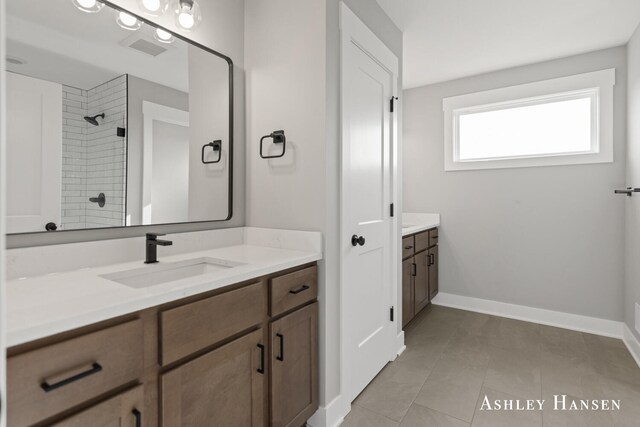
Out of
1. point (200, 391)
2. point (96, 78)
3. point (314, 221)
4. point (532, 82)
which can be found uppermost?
point (532, 82)

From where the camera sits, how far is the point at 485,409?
5.99ft

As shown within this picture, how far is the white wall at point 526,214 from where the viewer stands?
2.81 meters

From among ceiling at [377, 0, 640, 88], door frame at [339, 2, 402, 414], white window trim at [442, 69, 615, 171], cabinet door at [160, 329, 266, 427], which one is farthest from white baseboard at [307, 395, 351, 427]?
white window trim at [442, 69, 615, 171]

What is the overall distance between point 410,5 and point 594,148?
2044 millimetres

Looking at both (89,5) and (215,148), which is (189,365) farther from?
(89,5)

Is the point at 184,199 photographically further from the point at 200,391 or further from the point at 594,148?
the point at 594,148

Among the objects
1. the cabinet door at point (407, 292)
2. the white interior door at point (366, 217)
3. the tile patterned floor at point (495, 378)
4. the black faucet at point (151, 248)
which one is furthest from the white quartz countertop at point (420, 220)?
the black faucet at point (151, 248)

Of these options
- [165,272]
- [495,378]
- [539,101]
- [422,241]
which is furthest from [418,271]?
[165,272]

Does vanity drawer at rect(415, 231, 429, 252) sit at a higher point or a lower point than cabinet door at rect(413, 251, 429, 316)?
higher

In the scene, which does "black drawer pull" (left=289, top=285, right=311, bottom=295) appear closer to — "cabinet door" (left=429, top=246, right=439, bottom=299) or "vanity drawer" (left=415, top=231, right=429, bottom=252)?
"vanity drawer" (left=415, top=231, right=429, bottom=252)

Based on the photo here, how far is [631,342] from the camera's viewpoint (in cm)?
251

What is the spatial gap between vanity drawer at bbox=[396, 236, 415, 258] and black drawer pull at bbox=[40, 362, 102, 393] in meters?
2.24

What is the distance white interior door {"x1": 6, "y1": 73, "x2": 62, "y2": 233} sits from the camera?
114 cm

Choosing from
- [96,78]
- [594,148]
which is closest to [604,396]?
[594,148]
